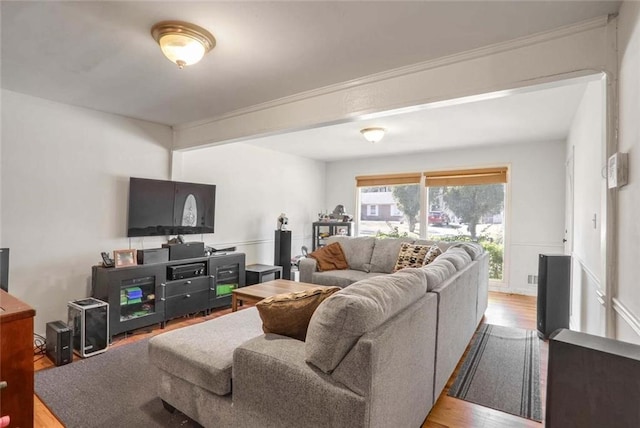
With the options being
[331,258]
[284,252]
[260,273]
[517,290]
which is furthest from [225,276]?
[517,290]

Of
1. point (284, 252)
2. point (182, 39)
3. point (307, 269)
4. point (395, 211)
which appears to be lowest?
point (307, 269)

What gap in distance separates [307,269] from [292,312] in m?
2.72

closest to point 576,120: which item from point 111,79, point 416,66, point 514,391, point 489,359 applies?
point 416,66

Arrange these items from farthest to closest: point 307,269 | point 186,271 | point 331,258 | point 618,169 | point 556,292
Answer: point 331,258 < point 307,269 < point 186,271 < point 556,292 < point 618,169

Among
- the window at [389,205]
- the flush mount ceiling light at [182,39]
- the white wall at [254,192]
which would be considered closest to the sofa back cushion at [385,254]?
the window at [389,205]

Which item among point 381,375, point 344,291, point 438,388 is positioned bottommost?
point 438,388

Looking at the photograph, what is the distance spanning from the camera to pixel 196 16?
71.7 inches

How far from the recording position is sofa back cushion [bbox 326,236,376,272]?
14.8 feet

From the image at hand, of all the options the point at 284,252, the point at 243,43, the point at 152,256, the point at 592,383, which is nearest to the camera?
the point at 592,383

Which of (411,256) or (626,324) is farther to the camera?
(411,256)

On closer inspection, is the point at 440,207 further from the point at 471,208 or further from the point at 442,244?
the point at 442,244

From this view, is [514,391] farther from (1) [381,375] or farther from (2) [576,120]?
(2) [576,120]

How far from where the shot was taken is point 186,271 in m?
3.84

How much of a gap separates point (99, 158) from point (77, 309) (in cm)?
160
